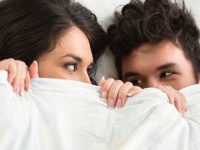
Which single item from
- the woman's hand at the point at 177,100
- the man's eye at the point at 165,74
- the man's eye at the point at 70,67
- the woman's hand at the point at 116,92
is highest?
the man's eye at the point at 70,67

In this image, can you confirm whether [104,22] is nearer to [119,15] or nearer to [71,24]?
[119,15]

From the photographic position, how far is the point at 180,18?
5.11ft

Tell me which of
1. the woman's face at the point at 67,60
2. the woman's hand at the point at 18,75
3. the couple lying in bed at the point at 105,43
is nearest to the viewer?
the woman's hand at the point at 18,75

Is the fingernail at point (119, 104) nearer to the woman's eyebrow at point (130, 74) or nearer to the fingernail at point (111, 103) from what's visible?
the fingernail at point (111, 103)

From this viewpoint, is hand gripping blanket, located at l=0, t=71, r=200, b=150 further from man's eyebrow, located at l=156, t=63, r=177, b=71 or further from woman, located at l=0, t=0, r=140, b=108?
man's eyebrow, located at l=156, t=63, r=177, b=71

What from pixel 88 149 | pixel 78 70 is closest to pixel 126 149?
pixel 88 149

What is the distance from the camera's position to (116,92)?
0.98m

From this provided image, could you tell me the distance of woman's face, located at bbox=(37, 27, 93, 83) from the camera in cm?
118

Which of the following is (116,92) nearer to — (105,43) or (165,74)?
(165,74)

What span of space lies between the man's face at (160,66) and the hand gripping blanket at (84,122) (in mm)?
448

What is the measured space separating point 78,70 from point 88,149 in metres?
0.46

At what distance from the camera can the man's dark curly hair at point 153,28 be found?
4.81 feet

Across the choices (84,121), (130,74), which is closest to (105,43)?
(130,74)

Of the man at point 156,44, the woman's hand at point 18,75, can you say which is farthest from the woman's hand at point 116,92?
the man at point 156,44
